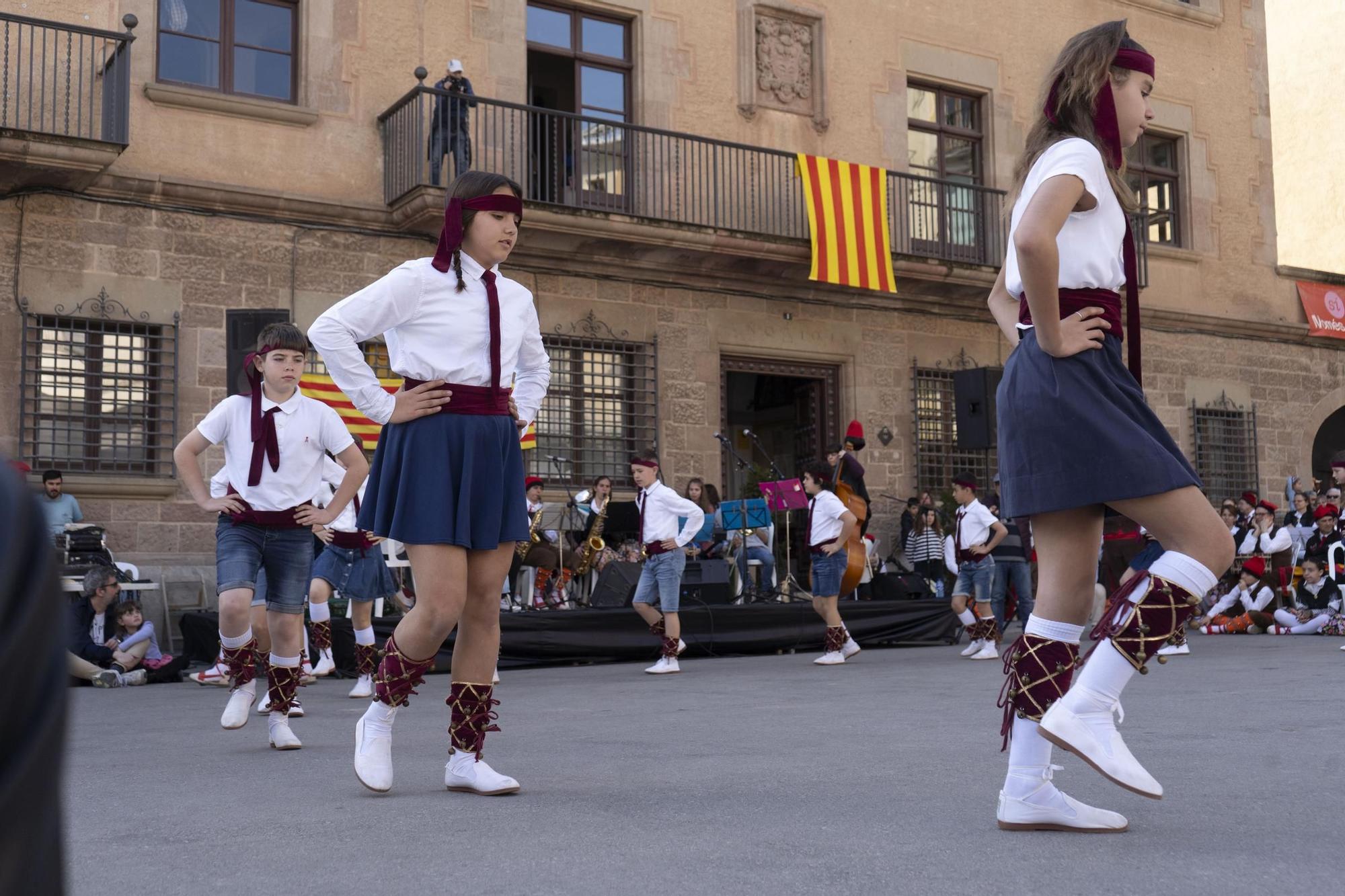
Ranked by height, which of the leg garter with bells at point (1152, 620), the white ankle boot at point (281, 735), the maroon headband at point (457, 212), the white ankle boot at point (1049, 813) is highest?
the maroon headband at point (457, 212)

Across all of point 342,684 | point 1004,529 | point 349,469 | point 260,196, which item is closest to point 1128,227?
point 349,469

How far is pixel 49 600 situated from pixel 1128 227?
321 centimetres

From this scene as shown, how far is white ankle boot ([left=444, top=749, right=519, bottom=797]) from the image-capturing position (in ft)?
13.7

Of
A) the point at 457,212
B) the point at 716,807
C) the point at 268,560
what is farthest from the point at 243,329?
the point at 716,807

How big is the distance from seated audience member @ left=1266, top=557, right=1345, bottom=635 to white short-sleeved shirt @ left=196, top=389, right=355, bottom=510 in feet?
40.2

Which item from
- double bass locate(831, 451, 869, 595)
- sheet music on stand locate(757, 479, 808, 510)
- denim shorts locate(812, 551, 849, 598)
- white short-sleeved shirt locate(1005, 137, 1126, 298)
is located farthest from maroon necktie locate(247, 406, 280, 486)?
sheet music on stand locate(757, 479, 808, 510)

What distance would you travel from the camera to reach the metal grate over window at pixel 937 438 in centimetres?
1947

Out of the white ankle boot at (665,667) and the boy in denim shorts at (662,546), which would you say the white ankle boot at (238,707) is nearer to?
the white ankle boot at (665,667)

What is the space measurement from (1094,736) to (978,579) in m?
9.80

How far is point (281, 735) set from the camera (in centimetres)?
579

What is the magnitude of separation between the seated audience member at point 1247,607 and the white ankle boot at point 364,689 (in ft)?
35.1

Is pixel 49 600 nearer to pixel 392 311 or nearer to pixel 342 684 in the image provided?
pixel 392 311

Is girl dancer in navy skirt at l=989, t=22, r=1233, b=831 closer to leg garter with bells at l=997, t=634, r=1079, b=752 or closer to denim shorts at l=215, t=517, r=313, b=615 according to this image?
leg garter with bells at l=997, t=634, r=1079, b=752

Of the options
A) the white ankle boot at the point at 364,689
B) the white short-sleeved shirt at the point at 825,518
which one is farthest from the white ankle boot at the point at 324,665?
the white short-sleeved shirt at the point at 825,518
